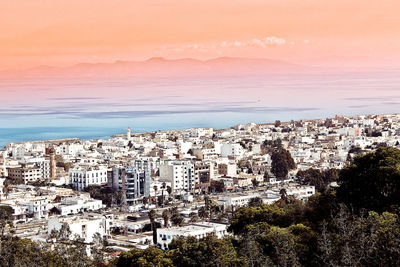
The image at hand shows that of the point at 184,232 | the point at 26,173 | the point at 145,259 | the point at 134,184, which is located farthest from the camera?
the point at 26,173

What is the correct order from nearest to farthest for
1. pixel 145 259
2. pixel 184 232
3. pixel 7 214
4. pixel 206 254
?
pixel 206 254 → pixel 145 259 → pixel 184 232 → pixel 7 214

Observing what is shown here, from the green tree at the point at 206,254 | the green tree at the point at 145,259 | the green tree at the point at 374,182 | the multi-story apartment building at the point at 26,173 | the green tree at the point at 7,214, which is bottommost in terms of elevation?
the green tree at the point at 7,214

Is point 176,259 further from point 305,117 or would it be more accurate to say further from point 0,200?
point 305,117

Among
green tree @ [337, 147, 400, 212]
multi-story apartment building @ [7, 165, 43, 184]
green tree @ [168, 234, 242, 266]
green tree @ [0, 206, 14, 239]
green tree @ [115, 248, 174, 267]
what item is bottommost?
green tree @ [0, 206, 14, 239]

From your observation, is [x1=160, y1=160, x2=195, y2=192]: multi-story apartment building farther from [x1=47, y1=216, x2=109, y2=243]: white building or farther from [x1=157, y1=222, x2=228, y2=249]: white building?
[x1=157, y1=222, x2=228, y2=249]: white building

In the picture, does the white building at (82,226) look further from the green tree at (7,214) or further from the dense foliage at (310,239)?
the dense foliage at (310,239)

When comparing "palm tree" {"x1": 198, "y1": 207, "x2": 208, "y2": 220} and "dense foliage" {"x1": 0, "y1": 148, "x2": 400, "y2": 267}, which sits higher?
"dense foliage" {"x1": 0, "y1": 148, "x2": 400, "y2": 267}

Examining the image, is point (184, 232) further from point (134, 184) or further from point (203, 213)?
point (134, 184)

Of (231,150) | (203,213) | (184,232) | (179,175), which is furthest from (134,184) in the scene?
(231,150)

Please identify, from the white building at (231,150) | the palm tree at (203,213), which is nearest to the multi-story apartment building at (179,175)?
the palm tree at (203,213)

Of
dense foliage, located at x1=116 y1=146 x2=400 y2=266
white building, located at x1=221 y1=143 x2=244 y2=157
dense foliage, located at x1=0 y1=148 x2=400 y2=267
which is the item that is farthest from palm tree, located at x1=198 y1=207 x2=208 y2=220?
white building, located at x1=221 y1=143 x2=244 y2=157

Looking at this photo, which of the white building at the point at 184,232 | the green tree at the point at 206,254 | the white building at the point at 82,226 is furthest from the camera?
the white building at the point at 82,226

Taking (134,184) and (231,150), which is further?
(231,150)

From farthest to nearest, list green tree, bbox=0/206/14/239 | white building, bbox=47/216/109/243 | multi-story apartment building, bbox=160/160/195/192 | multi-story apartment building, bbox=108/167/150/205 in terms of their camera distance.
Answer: multi-story apartment building, bbox=160/160/195/192, multi-story apartment building, bbox=108/167/150/205, green tree, bbox=0/206/14/239, white building, bbox=47/216/109/243
